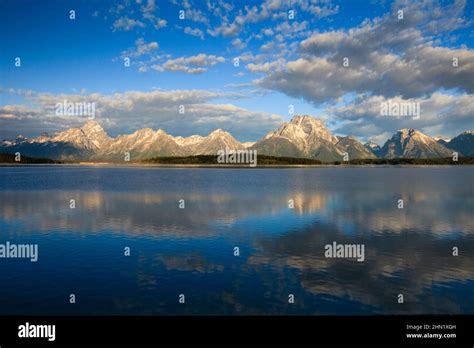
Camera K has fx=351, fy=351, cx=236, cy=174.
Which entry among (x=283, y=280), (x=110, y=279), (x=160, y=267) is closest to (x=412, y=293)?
(x=283, y=280)

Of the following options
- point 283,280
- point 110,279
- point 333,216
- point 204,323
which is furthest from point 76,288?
point 333,216

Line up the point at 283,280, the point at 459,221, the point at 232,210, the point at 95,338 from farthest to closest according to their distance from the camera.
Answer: the point at 232,210
the point at 459,221
the point at 283,280
the point at 95,338

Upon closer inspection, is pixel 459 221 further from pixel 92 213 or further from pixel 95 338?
pixel 92 213

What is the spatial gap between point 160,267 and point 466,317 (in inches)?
857

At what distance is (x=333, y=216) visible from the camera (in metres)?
55.3

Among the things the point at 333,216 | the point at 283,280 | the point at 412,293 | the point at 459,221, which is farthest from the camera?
the point at 333,216

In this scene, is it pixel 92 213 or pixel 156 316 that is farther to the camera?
pixel 92 213

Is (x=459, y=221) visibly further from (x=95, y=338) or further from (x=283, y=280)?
(x=95, y=338)

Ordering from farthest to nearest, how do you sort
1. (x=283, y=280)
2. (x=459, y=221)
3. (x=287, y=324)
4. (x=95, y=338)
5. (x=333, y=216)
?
(x=333, y=216) → (x=459, y=221) → (x=283, y=280) → (x=287, y=324) → (x=95, y=338)

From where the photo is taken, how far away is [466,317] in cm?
1983

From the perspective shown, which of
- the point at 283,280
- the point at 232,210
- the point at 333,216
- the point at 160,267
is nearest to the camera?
the point at 283,280

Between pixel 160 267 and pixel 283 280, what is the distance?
10453 millimetres

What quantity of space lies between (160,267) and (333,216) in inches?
1324

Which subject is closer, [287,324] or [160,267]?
[287,324]
